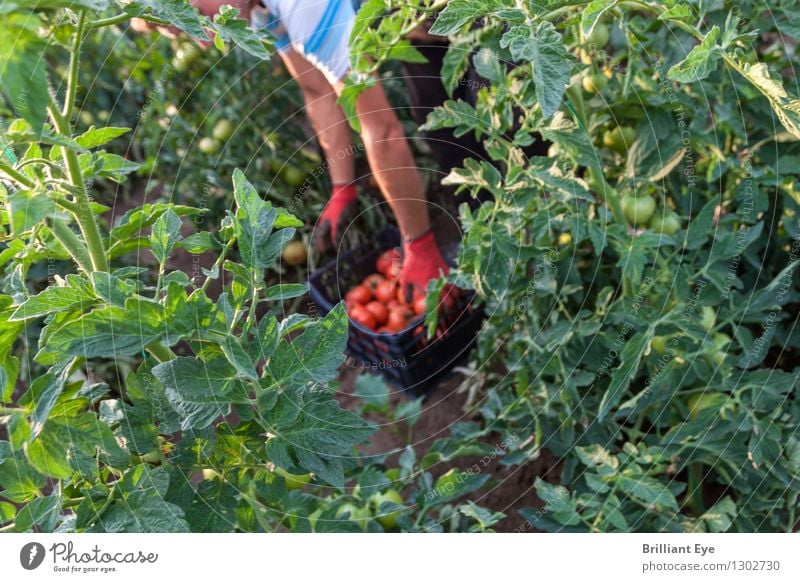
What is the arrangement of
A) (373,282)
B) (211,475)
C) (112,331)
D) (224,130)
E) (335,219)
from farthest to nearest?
(224,130), (335,219), (373,282), (211,475), (112,331)

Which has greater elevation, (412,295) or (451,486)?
(451,486)

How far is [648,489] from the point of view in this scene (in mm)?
1151

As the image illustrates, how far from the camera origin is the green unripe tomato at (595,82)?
1.41 m

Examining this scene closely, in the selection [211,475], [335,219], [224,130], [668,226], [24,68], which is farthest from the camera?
[224,130]

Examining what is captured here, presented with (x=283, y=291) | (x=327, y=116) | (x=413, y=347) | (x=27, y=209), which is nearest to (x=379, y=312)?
(x=413, y=347)

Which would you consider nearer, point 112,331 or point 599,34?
point 112,331

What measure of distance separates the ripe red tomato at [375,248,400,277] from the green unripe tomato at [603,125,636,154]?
0.77 meters

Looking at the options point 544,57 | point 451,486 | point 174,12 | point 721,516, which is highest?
point 174,12

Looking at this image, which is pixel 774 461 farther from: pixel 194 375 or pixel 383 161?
pixel 383 161

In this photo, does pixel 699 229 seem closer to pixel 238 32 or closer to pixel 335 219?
pixel 238 32

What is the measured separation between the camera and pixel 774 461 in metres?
1.18

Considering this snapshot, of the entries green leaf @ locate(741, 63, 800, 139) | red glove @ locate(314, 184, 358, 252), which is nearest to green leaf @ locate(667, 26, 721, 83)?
green leaf @ locate(741, 63, 800, 139)
